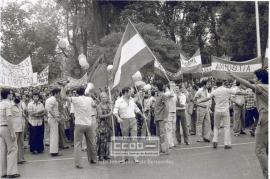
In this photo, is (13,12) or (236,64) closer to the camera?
(236,64)

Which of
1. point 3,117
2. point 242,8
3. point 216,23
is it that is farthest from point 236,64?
point 216,23

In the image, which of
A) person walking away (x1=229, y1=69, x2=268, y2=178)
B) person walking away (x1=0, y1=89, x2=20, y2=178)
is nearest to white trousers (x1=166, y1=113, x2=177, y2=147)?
person walking away (x1=0, y1=89, x2=20, y2=178)

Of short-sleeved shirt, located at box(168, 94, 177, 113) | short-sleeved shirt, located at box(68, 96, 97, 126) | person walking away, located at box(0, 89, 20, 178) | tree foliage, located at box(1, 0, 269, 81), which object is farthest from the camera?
tree foliage, located at box(1, 0, 269, 81)

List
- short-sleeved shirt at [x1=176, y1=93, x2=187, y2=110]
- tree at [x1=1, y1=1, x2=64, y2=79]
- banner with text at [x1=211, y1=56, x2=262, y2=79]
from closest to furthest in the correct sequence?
short-sleeved shirt at [x1=176, y1=93, x2=187, y2=110]
banner with text at [x1=211, y1=56, x2=262, y2=79]
tree at [x1=1, y1=1, x2=64, y2=79]

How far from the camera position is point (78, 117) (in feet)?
32.2

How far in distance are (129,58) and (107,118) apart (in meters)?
1.72

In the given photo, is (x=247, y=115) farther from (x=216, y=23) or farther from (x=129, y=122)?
(x=216, y=23)

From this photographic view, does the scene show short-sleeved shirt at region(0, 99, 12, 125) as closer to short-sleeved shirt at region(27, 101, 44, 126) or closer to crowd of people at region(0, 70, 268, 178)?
crowd of people at region(0, 70, 268, 178)

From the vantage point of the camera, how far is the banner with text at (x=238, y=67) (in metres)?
14.4

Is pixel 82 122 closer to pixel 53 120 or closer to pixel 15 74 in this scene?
pixel 53 120

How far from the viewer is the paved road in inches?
329

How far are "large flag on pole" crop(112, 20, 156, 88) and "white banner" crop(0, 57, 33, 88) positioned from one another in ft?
12.4

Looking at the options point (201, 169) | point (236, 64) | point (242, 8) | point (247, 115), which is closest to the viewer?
point (201, 169)

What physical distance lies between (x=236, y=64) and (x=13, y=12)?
22233 millimetres
